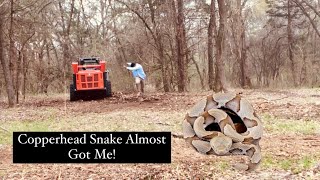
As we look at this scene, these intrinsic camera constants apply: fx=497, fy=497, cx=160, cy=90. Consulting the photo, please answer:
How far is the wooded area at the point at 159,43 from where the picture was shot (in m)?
18.4

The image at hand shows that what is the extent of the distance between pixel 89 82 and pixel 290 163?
449 inches

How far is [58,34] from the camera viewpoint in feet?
80.8

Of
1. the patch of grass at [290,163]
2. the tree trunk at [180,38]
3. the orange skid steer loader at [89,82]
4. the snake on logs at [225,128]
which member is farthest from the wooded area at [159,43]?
the snake on logs at [225,128]

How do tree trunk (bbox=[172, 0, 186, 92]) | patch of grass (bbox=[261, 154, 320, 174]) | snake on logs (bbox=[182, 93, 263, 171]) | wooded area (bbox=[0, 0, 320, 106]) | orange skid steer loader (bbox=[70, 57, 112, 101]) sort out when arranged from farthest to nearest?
wooded area (bbox=[0, 0, 320, 106]) → tree trunk (bbox=[172, 0, 186, 92]) → orange skid steer loader (bbox=[70, 57, 112, 101]) → patch of grass (bbox=[261, 154, 320, 174]) → snake on logs (bbox=[182, 93, 263, 171])

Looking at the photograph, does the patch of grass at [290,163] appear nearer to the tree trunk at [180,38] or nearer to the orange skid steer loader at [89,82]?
the orange skid steer loader at [89,82]

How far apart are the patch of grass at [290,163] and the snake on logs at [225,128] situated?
0.58m

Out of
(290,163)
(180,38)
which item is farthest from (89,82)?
(290,163)

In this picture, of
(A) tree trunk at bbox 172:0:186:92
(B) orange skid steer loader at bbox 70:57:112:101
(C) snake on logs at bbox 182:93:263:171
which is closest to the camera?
(C) snake on logs at bbox 182:93:263:171

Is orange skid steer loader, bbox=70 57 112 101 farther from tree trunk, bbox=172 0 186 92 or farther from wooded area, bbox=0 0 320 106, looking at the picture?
tree trunk, bbox=172 0 186 92

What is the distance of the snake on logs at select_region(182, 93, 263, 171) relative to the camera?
2.63 meters

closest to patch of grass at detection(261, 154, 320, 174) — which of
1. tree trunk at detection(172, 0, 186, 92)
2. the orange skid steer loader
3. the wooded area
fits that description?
the orange skid steer loader

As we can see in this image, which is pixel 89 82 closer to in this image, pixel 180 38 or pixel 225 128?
pixel 180 38

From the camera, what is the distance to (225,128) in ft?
8.69

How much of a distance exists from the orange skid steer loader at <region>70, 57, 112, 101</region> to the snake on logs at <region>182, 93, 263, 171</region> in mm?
11739
